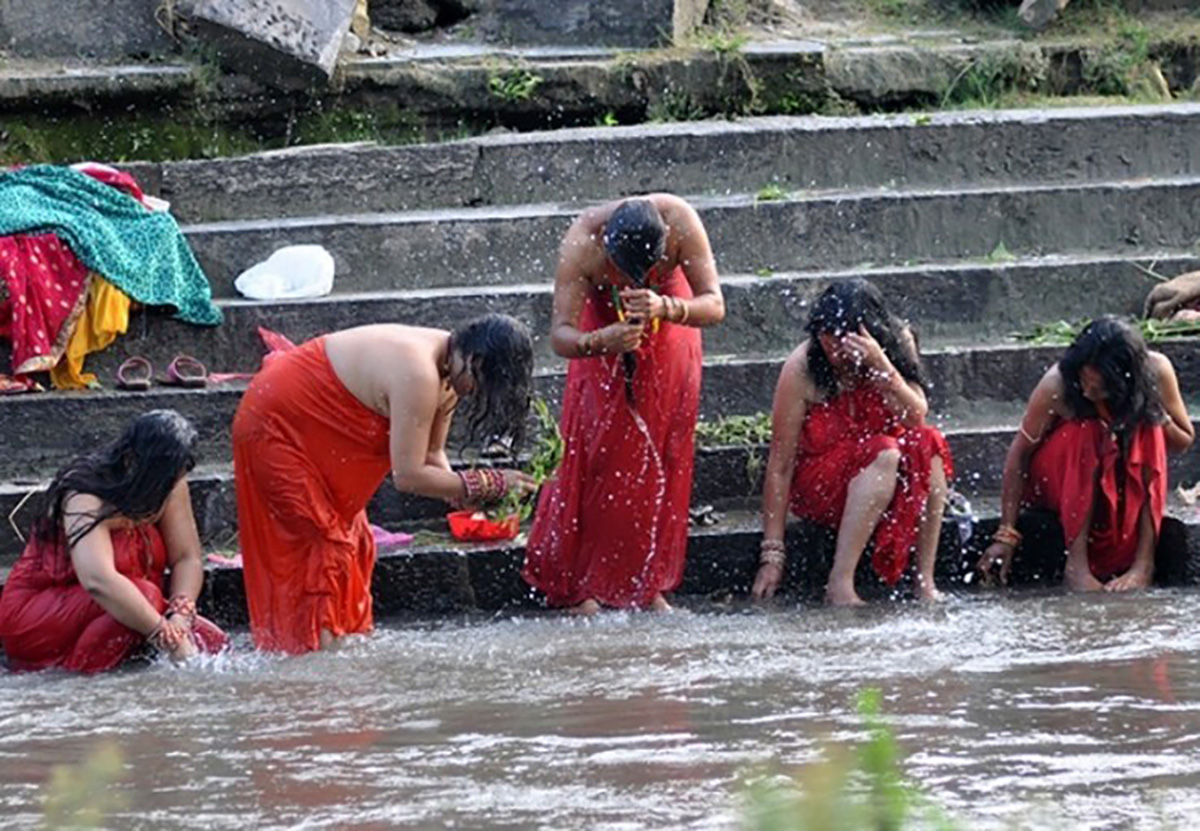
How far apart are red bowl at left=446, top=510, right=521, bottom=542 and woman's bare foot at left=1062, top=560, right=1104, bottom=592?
71.1 inches

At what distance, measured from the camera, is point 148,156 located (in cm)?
876

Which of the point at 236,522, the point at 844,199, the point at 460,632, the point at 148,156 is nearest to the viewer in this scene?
the point at 460,632

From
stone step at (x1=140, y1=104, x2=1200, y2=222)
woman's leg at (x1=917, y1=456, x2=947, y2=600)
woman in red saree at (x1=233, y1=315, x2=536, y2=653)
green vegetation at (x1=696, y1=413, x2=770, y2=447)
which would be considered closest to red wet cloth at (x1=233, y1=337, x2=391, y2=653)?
woman in red saree at (x1=233, y1=315, x2=536, y2=653)

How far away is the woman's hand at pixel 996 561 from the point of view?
6.54 metres

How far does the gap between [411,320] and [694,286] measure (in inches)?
61.1

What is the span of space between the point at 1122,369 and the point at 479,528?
2.12 meters

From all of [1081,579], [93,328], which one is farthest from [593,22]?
[1081,579]

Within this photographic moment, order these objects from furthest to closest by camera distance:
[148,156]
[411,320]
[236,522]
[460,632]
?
[148,156]
[411,320]
[236,522]
[460,632]

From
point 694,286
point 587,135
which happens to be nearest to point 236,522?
point 694,286

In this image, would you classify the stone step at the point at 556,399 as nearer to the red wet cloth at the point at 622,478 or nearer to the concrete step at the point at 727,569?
the concrete step at the point at 727,569

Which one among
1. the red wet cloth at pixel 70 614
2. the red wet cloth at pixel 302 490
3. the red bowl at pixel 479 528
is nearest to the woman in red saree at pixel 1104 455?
the red bowl at pixel 479 528

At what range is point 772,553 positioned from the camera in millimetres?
6434

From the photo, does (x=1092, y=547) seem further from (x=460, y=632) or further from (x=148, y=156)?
(x=148, y=156)

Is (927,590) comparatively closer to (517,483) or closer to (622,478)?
(622,478)
